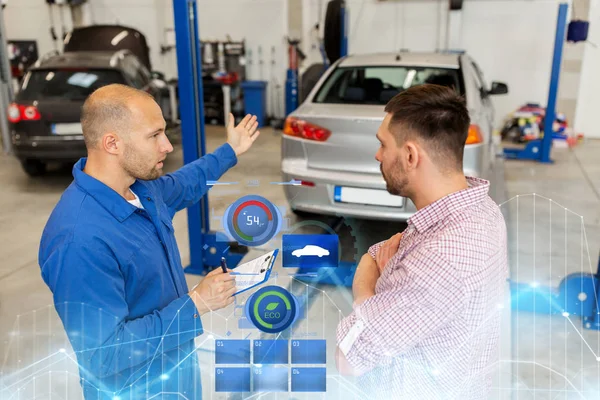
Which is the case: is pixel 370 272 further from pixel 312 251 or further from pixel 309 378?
pixel 309 378

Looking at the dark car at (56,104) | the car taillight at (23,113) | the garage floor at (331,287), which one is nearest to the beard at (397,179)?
the garage floor at (331,287)

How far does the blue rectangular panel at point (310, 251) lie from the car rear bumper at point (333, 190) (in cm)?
119

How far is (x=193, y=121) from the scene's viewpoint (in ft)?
11.1

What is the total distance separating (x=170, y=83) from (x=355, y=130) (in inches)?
292

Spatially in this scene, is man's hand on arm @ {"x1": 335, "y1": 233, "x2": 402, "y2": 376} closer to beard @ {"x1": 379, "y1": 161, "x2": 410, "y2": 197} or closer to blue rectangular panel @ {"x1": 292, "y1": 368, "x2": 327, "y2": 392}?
blue rectangular panel @ {"x1": 292, "y1": 368, "x2": 327, "y2": 392}

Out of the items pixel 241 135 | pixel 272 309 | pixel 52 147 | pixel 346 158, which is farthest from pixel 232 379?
pixel 52 147

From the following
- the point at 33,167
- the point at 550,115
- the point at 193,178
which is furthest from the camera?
the point at 550,115

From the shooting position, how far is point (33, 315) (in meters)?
1.07

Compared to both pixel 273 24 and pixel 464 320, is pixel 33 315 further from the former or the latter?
pixel 273 24

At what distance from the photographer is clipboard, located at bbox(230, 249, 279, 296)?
1.22 m

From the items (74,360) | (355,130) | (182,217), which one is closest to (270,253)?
(74,360)

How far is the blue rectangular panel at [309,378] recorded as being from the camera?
3.74 feet

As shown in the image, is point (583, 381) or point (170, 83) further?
point (170, 83)

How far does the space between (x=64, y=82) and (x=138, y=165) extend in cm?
514
